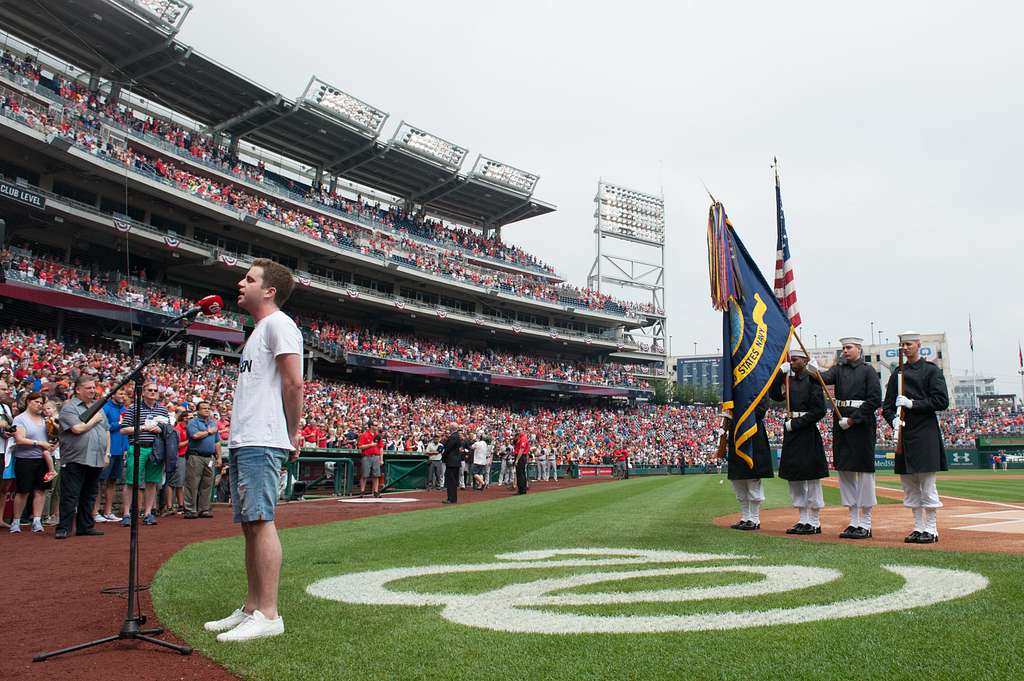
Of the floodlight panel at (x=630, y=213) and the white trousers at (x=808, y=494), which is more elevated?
the floodlight panel at (x=630, y=213)

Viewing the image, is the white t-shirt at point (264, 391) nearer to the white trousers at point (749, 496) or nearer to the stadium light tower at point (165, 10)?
the white trousers at point (749, 496)

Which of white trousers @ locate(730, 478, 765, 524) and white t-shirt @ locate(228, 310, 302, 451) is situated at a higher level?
white t-shirt @ locate(228, 310, 302, 451)

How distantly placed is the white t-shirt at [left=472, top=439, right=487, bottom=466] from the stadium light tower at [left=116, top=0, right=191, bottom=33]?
2595 cm

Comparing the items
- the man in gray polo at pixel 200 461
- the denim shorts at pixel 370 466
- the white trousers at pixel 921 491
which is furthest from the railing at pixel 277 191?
the white trousers at pixel 921 491

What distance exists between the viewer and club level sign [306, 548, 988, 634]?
3793 mm

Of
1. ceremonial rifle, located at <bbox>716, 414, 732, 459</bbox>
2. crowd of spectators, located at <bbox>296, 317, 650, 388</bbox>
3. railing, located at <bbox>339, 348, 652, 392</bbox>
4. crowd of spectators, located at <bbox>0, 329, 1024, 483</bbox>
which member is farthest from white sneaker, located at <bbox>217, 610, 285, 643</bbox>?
crowd of spectators, located at <bbox>296, 317, 650, 388</bbox>

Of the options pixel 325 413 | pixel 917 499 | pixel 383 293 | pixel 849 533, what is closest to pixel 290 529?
pixel 849 533

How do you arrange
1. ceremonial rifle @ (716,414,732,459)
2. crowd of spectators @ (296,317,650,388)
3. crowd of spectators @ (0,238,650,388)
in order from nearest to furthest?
ceremonial rifle @ (716,414,732,459) < crowd of spectators @ (0,238,650,388) < crowd of spectators @ (296,317,650,388)

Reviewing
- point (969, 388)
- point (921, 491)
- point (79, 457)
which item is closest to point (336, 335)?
point (79, 457)

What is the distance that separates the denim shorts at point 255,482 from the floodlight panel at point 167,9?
119ft

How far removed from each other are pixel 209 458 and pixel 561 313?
4551 centimetres

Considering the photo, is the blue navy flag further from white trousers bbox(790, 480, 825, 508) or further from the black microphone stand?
the black microphone stand

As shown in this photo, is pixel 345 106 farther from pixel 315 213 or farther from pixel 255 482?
pixel 255 482

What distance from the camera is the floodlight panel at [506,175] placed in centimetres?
5334
